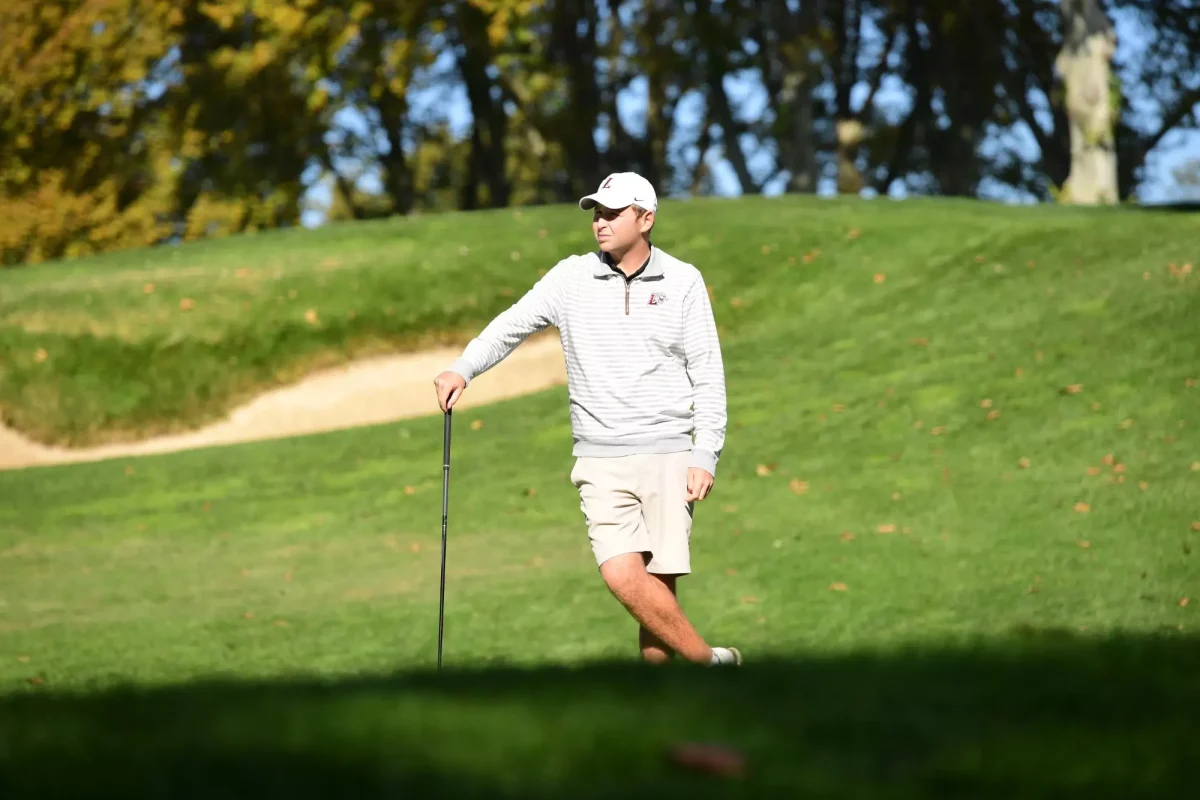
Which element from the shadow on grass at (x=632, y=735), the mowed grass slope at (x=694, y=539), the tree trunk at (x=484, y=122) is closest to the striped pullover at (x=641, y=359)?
the mowed grass slope at (x=694, y=539)

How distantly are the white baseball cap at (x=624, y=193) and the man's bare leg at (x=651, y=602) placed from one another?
4.74 ft

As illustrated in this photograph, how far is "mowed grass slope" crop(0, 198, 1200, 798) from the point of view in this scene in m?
3.96

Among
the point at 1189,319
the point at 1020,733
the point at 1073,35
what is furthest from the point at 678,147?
the point at 1020,733

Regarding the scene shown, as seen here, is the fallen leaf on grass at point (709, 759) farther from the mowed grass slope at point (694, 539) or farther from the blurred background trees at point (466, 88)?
the blurred background trees at point (466, 88)

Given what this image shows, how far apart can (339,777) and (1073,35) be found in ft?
95.9

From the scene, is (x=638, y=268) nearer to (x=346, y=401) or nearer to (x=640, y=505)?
(x=640, y=505)

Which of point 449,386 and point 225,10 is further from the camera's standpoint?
point 225,10

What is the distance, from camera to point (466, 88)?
4134 cm

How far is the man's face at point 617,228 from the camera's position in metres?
6.98

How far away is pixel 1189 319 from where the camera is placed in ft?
58.1

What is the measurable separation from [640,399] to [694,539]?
21.5ft

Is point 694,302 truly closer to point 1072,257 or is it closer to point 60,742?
point 60,742

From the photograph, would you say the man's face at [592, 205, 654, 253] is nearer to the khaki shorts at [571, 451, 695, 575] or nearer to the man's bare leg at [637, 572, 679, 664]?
the khaki shorts at [571, 451, 695, 575]

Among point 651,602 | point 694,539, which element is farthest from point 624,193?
point 694,539
